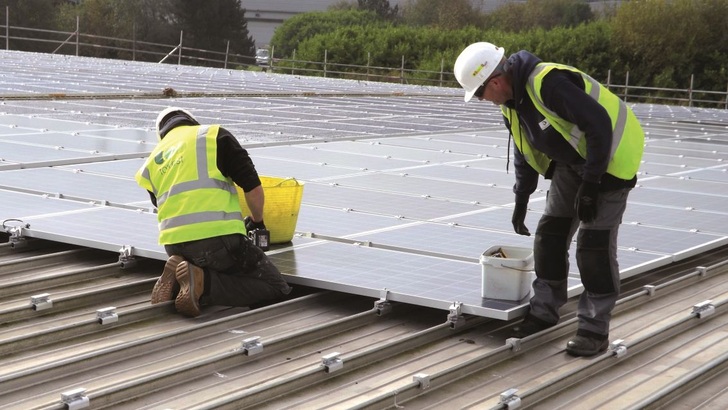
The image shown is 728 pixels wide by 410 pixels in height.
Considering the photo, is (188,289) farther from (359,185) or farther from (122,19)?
(122,19)

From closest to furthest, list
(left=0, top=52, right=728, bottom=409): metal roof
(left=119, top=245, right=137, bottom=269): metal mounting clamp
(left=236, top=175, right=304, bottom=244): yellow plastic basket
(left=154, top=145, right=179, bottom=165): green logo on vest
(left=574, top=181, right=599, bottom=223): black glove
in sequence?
1. (left=0, top=52, right=728, bottom=409): metal roof
2. (left=574, top=181, right=599, bottom=223): black glove
3. (left=154, top=145, right=179, bottom=165): green logo on vest
4. (left=119, top=245, right=137, bottom=269): metal mounting clamp
5. (left=236, top=175, right=304, bottom=244): yellow plastic basket

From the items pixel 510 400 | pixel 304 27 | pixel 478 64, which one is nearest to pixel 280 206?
pixel 478 64

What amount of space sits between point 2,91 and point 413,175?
10062mm

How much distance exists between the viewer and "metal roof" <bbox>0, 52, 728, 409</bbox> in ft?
16.7

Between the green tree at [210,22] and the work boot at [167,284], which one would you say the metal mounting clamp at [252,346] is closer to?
the work boot at [167,284]

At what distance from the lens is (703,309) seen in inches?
265

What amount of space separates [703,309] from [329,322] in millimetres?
2369

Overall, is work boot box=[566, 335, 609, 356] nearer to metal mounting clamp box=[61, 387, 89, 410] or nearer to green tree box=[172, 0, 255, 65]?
metal mounting clamp box=[61, 387, 89, 410]

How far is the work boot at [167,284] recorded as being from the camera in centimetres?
612

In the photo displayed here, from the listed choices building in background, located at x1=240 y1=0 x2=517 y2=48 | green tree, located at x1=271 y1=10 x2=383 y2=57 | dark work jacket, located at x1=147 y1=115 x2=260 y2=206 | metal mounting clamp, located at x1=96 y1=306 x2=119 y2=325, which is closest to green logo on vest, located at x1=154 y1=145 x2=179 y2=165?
dark work jacket, located at x1=147 y1=115 x2=260 y2=206

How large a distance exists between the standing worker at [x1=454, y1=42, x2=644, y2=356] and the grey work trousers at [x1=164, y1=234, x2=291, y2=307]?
1479mm

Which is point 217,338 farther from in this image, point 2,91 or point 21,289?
point 2,91

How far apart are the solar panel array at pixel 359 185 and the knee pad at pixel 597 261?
1.52ft

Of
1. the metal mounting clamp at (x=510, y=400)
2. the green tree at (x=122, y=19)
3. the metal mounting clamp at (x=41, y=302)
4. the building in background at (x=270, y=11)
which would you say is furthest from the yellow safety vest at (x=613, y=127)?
the building in background at (x=270, y=11)
